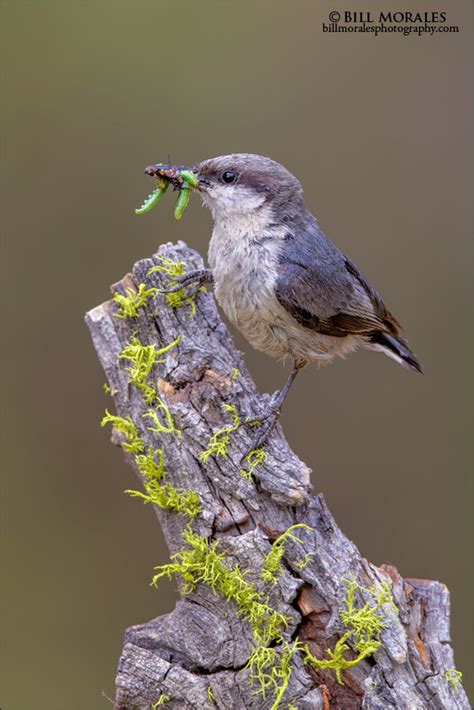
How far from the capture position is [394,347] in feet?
10.5

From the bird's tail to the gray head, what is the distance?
2.42 ft

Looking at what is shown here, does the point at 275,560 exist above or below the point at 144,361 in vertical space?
below

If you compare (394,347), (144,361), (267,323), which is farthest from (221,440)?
(394,347)

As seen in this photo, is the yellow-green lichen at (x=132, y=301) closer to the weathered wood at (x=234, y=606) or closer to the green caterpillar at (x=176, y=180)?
the weathered wood at (x=234, y=606)

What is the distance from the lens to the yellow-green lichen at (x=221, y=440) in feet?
7.64

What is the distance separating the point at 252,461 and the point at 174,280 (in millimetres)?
673

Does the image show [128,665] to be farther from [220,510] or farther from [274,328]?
[274,328]

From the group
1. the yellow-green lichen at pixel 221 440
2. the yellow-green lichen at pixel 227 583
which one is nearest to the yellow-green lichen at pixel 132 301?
the yellow-green lichen at pixel 221 440

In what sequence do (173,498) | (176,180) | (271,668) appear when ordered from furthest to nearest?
(176,180) < (173,498) < (271,668)

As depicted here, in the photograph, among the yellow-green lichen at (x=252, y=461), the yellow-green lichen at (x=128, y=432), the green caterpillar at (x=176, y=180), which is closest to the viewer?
the yellow-green lichen at (x=252, y=461)

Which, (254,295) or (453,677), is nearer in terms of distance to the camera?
(453,677)

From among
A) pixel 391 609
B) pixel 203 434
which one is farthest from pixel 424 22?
pixel 391 609

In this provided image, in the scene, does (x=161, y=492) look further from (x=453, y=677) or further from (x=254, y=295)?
(x=453, y=677)

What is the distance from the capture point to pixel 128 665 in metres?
2.24
